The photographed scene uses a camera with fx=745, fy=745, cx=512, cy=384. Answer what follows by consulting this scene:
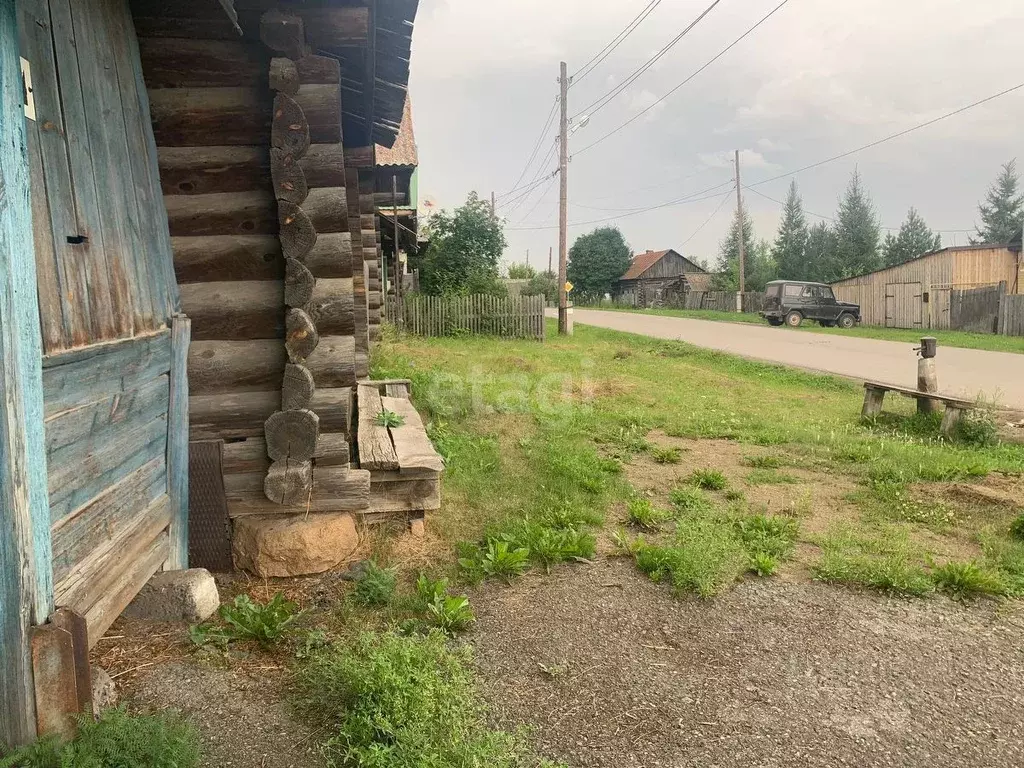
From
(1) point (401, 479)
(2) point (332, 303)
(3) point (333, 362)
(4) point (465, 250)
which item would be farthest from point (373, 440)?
(4) point (465, 250)

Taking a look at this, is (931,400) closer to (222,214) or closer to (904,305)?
(222,214)

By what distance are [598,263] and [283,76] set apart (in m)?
64.6

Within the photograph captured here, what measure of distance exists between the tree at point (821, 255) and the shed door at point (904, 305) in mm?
22994

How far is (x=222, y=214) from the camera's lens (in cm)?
393

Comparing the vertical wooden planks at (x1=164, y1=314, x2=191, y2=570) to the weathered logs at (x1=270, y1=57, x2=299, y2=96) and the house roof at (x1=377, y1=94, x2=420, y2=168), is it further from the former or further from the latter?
the house roof at (x1=377, y1=94, x2=420, y2=168)

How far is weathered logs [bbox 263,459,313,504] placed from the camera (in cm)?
403

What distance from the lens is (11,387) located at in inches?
80.3

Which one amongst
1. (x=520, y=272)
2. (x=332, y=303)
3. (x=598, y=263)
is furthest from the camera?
(x=598, y=263)

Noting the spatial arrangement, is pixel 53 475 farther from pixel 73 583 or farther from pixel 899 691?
pixel 899 691

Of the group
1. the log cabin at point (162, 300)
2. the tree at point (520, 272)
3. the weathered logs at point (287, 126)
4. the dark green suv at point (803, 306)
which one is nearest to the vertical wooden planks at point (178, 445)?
the log cabin at point (162, 300)

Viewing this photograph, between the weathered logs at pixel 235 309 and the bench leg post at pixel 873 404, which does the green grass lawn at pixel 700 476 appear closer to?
the bench leg post at pixel 873 404

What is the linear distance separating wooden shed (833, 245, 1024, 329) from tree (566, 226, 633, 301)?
37369mm

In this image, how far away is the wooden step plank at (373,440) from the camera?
4512mm

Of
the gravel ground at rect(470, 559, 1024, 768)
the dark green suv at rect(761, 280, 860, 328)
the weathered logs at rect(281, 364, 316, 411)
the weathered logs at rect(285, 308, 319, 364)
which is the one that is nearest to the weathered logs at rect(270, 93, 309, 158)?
the weathered logs at rect(285, 308, 319, 364)
